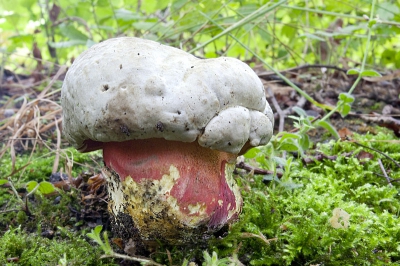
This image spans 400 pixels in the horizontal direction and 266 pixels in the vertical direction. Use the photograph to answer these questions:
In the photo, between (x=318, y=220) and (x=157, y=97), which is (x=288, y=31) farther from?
(x=157, y=97)

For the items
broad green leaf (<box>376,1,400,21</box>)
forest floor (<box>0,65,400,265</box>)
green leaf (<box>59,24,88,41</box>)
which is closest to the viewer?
forest floor (<box>0,65,400,265</box>)

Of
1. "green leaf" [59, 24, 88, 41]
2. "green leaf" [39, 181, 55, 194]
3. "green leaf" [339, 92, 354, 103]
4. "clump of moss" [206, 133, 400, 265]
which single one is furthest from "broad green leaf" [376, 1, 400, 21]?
"green leaf" [39, 181, 55, 194]

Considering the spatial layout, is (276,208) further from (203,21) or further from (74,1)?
(74,1)

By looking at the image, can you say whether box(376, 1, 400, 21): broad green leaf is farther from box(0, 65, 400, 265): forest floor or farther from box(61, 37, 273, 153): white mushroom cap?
box(61, 37, 273, 153): white mushroom cap

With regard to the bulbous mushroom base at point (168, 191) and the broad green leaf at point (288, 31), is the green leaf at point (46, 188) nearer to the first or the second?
the bulbous mushroom base at point (168, 191)

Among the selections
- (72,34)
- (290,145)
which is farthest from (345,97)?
(72,34)

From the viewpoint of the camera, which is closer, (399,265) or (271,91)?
(399,265)

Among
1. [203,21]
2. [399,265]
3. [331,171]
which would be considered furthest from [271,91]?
[399,265]
